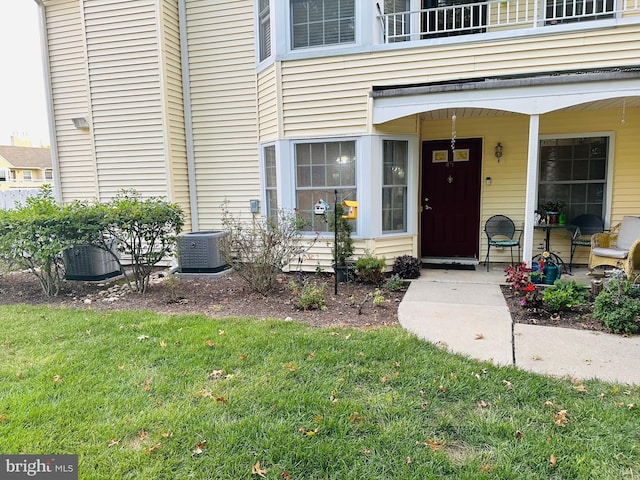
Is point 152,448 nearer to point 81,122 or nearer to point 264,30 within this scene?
point 264,30

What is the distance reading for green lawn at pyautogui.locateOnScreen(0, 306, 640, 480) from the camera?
2.29 m

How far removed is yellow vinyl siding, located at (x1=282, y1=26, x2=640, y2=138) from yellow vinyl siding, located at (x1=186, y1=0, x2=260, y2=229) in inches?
51.8

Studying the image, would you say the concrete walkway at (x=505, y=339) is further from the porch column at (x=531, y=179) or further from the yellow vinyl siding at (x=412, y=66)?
the yellow vinyl siding at (x=412, y=66)

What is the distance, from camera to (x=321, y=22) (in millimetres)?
6578

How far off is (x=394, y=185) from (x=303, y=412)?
4743 mm

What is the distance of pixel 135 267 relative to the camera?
6090 millimetres

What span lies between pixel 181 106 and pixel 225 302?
4.48 m

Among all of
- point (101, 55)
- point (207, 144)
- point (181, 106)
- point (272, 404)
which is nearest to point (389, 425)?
point (272, 404)

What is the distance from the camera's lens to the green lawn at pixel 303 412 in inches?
90.4

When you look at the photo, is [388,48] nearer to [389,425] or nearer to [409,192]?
[409,192]

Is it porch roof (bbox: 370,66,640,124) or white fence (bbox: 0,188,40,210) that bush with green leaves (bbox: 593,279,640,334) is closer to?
porch roof (bbox: 370,66,640,124)

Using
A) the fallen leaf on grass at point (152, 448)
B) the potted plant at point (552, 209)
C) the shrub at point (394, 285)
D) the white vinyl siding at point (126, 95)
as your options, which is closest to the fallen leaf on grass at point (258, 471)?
the fallen leaf on grass at point (152, 448)

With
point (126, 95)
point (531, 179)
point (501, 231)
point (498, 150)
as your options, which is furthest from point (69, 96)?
point (501, 231)

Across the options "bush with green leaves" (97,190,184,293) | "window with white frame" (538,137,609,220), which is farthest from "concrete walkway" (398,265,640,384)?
"bush with green leaves" (97,190,184,293)
